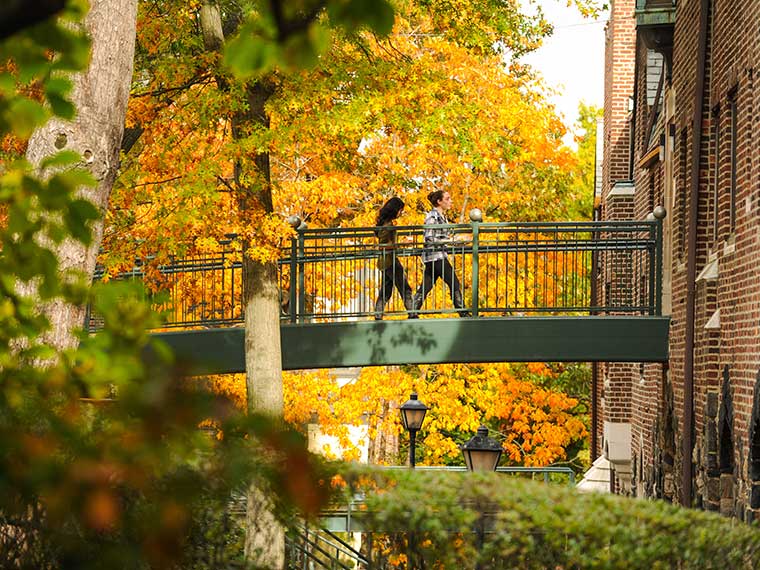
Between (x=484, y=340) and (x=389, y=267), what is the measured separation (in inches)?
63.8

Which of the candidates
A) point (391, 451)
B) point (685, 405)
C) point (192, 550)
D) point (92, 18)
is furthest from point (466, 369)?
point (192, 550)

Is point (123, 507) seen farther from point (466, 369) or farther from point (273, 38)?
point (466, 369)

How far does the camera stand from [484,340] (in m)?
18.0

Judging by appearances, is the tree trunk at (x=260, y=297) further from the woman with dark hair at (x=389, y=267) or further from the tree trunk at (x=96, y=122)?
the tree trunk at (x=96, y=122)

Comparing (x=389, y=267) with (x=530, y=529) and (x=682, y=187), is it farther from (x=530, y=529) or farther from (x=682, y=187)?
(x=530, y=529)

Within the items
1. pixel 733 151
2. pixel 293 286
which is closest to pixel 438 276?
pixel 293 286

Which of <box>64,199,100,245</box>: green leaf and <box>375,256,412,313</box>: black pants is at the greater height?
<box>375,256,412,313</box>: black pants

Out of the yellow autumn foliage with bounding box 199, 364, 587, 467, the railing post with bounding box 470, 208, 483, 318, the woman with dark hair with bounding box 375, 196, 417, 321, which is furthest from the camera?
the yellow autumn foliage with bounding box 199, 364, 587, 467

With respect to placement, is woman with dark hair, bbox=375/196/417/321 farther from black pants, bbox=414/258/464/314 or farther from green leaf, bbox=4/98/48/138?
green leaf, bbox=4/98/48/138

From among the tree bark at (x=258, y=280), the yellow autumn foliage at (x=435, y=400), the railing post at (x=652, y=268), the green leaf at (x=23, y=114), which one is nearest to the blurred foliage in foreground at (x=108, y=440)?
the green leaf at (x=23, y=114)

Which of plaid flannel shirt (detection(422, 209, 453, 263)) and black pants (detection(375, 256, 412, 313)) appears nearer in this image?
plaid flannel shirt (detection(422, 209, 453, 263))

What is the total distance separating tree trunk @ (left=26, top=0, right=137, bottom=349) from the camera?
982cm

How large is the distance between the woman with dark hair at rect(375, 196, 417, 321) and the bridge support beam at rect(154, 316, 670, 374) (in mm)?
365

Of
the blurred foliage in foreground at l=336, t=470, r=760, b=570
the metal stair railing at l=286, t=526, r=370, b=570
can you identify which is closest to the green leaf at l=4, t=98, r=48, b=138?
the metal stair railing at l=286, t=526, r=370, b=570
